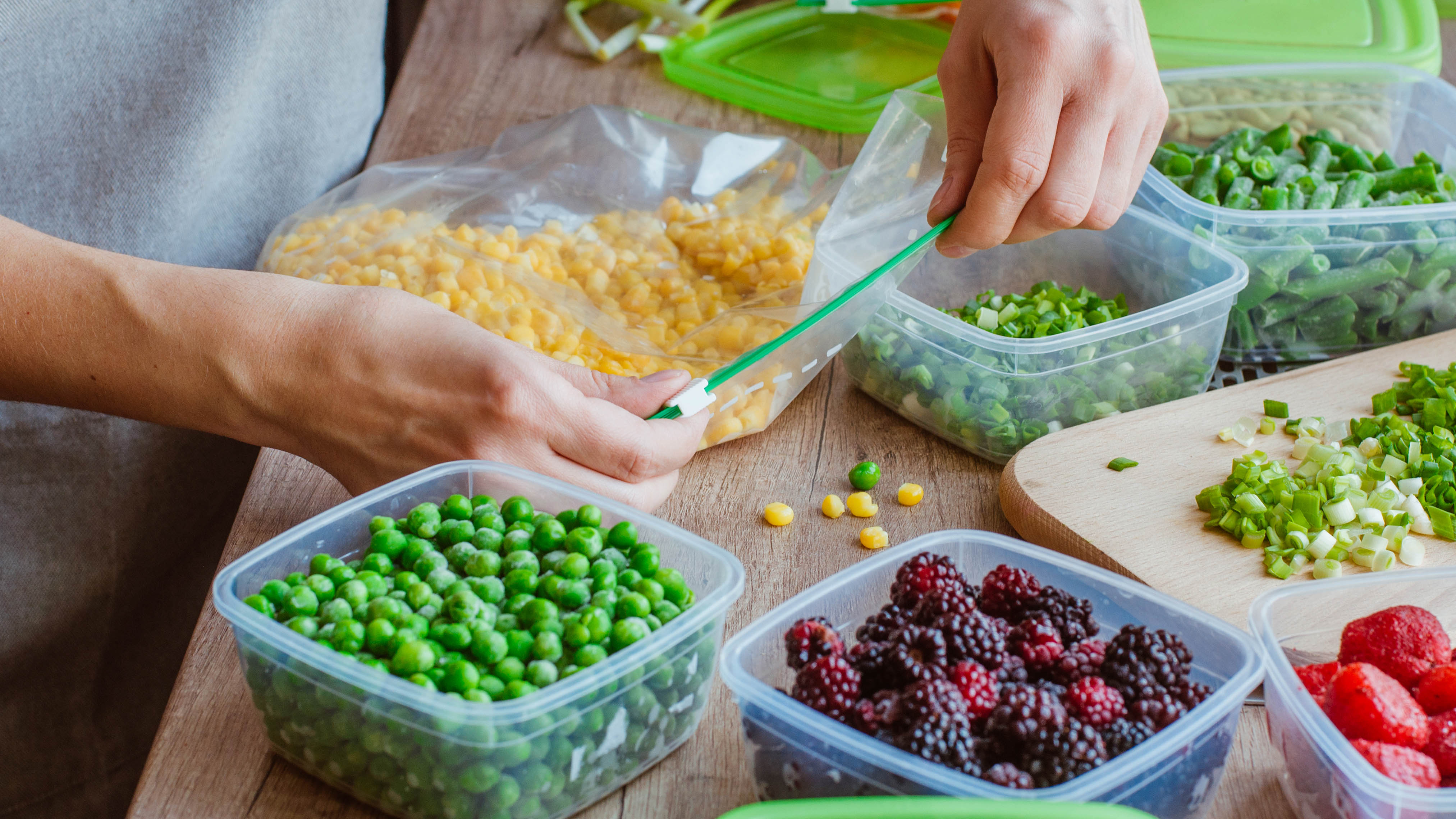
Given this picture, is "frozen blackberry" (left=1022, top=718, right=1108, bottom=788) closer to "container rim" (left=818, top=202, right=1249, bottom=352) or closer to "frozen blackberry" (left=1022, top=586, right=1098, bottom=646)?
"frozen blackberry" (left=1022, top=586, right=1098, bottom=646)

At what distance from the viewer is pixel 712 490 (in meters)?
1.28

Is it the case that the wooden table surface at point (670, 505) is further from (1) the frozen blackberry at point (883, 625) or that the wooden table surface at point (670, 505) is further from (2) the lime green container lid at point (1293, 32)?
(2) the lime green container lid at point (1293, 32)

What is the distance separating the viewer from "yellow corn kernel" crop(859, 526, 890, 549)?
118 centimetres

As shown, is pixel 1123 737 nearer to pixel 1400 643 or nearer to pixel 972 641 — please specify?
pixel 972 641

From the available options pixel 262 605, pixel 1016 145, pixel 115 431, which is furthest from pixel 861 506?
pixel 115 431

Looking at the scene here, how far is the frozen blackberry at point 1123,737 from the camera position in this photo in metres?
0.75

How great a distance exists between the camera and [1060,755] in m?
0.72

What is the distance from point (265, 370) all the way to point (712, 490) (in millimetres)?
515

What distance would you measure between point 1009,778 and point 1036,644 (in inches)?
5.6

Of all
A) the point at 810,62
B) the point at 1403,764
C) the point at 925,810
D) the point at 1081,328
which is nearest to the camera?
the point at 925,810

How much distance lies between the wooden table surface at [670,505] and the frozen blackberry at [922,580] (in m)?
0.20

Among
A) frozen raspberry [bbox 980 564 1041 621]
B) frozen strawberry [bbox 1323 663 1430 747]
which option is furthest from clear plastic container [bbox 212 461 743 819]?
frozen strawberry [bbox 1323 663 1430 747]

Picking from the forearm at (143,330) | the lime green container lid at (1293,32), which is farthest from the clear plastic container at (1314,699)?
the lime green container lid at (1293,32)

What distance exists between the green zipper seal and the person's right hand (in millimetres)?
36
